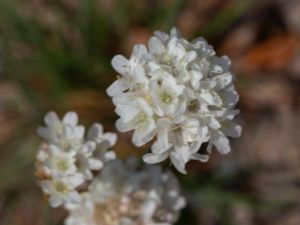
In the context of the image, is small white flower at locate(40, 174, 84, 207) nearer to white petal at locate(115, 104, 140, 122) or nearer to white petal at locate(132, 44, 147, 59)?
white petal at locate(115, 104, 140, 122)

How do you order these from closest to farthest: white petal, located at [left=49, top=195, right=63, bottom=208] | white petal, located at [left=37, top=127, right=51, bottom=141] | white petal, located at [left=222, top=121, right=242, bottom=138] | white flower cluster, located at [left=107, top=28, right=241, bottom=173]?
white flower cluster, located at [left=107, top=28, right=241, bottom=173] → white petal, located at [left=222, top=121, right=242, bottom=138] → white petal, located at [left=49, top=195, right=63, bottom=208] → white petal, located at [left=37, top=127, right=51, bottom=141]

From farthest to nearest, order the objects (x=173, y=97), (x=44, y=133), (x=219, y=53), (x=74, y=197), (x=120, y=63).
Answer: (x=219, y=53), (x=44, y=133), (x=74, y=197), (x=120, y=63), (x=173, y=97)

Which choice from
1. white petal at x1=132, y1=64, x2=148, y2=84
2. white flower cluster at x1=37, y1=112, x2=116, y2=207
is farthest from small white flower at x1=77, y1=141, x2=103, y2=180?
white petal at x1=132, y1=64, x2=148, y2=84

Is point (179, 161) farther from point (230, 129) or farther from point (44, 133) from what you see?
point (44, 133)

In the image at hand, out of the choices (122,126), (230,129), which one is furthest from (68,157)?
(230,129)

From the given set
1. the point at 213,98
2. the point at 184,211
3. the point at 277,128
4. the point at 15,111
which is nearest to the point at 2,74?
the point at 15,111

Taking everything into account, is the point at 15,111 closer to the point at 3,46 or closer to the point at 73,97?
the point at 73,97
